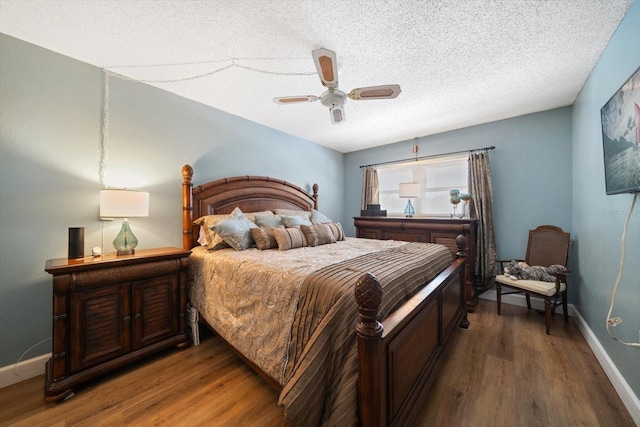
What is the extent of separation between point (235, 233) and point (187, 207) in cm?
72

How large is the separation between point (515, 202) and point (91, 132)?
4984 millimetres

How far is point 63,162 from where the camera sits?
201cm

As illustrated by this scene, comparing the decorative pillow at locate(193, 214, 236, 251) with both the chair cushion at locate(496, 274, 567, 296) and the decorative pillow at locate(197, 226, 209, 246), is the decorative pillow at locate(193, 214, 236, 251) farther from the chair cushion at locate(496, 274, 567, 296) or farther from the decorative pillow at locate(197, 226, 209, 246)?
the chair cushion at locate(496, 274, 567, 296)

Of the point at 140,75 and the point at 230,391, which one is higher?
the point at 140,75

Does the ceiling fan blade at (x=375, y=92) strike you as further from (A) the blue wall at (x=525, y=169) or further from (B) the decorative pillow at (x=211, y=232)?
(A) the blue wall at (x=525, y=169)

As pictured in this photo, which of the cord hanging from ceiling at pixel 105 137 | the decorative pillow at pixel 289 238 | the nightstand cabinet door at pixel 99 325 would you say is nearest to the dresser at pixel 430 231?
the decorative pillow at pixel 289 238

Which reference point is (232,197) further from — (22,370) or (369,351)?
(369,351)

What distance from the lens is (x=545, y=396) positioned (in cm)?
159

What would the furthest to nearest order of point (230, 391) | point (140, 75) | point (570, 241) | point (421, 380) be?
point (570, 241)
point (140, 75)
point (230, 391)
point (421, 380)

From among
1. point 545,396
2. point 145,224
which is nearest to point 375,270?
point 545,396

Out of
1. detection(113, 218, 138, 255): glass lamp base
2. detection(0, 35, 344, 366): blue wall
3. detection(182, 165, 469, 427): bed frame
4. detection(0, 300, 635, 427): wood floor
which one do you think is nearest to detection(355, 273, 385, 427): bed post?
detection(182, 165, 469, 427): bed frame

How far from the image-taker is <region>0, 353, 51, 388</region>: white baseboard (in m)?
1.73

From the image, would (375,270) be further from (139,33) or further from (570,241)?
(570,241)

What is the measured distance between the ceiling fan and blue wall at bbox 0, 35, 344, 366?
1.45 meters
